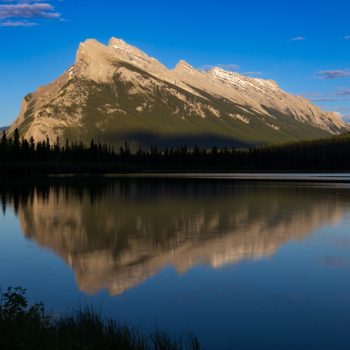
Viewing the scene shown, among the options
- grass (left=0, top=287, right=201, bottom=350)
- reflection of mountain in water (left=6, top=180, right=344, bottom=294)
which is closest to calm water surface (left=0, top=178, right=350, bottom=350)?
reflection of mountain in water (left=6, top=180, right=344, bottom=294)

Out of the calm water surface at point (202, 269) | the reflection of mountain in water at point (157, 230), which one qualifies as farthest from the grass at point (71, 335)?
the reflection of mountain in water at point (157, 230)

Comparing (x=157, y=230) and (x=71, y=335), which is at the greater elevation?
(x=71, y=335)

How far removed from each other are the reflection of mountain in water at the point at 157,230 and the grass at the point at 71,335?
628 cm

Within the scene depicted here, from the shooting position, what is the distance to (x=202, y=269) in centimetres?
2741

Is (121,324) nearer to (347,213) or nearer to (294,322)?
(294,322)

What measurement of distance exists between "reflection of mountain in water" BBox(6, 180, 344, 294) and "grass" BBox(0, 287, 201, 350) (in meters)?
6.28

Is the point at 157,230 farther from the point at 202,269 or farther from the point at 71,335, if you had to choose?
the point at 71,335

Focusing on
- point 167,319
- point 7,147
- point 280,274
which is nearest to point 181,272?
point 280,274

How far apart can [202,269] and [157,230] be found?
14489mm

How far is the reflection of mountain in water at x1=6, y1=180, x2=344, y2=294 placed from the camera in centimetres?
2895

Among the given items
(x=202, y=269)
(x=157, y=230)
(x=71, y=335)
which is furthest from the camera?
(x=157, y=230)

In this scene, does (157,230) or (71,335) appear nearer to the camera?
(71,335)

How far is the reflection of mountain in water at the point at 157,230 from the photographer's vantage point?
29.0 metres

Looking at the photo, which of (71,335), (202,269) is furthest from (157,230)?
(71,335)
